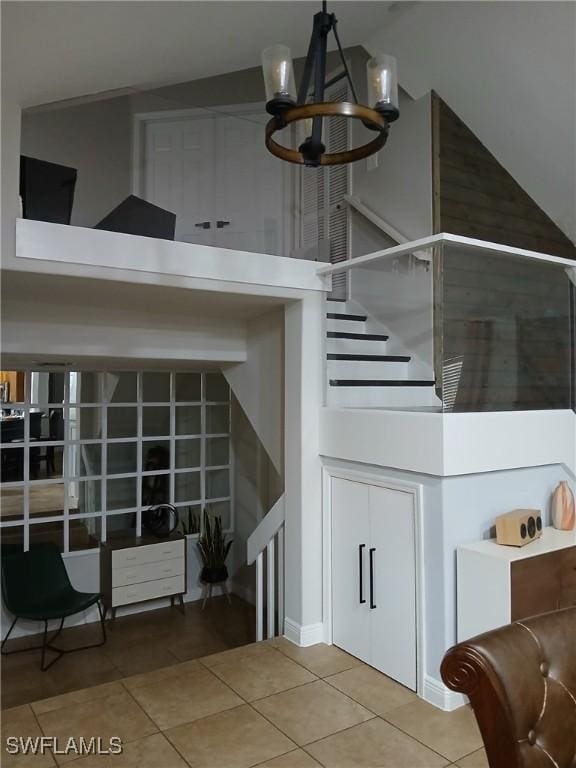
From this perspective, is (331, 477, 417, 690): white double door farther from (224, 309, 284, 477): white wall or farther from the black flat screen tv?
the black flat screen tv

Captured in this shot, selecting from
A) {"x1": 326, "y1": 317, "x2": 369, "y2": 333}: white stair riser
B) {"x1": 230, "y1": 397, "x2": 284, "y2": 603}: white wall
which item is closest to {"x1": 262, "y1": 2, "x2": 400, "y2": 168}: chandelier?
{"x1": 326, "y1": 317, "x2": 369, "y2": 333}: white stair riser

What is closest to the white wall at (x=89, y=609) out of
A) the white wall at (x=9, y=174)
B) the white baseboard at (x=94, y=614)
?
the white baseboard at (x=94, y=614)

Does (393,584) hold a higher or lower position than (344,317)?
lower

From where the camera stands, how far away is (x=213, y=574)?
547 centimetres

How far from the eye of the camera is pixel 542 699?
54.0 inches

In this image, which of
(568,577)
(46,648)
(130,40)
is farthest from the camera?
(46,648)

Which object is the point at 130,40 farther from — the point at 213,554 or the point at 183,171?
the point at 213,554

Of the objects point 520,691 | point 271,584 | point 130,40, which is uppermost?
point 130,40

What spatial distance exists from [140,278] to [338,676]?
2.29 metres

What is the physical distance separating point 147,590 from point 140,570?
196mm

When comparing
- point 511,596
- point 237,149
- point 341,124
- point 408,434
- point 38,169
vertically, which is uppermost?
point 341,124

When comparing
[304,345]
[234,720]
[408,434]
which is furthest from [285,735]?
[304,345]

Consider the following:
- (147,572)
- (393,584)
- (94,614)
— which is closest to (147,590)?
(147,572)

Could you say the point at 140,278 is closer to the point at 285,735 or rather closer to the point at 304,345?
the point at 304,345
